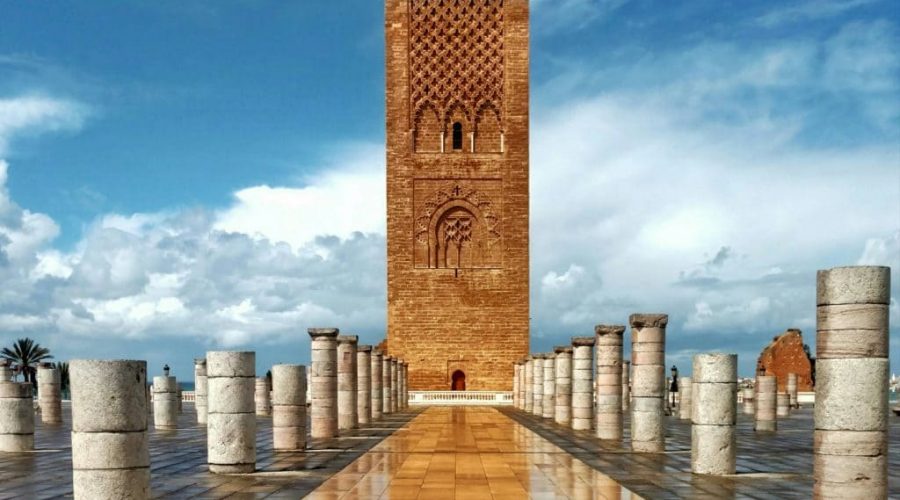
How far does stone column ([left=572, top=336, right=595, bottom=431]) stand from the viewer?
57.0 ft

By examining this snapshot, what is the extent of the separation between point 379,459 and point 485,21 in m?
26.3

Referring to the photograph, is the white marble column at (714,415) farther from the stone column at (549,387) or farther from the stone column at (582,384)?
the stone column at (549,387)

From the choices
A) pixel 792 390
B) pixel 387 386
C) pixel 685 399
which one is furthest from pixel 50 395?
pixel 792 390

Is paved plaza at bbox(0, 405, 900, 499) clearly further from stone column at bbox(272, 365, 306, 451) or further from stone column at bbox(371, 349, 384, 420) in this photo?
stone column at bbox(371, 349, 384, 420)

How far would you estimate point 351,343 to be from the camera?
17.8 meters

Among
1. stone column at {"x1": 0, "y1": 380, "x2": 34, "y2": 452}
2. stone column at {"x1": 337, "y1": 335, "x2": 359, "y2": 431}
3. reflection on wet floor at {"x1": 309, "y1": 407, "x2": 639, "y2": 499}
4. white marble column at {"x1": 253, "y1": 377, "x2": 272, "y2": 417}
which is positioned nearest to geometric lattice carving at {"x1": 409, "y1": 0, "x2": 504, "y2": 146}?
white marble column at {"x1": 253, "y1": 377, "x2": 272, "y2": 417}

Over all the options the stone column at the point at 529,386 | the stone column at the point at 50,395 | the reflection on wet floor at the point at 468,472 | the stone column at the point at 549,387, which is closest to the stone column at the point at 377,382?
the stone column at the point at 549,387

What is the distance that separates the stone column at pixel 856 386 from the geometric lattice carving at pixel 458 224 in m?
27.5

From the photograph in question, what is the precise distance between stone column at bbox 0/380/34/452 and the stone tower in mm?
21155

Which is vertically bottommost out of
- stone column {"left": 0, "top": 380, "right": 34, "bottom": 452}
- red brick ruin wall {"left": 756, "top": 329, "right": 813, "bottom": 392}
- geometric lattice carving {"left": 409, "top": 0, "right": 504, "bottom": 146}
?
stone column {"left": 0, "top": 380, "right": 34, "bottom": 452}

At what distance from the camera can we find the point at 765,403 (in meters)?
18.0

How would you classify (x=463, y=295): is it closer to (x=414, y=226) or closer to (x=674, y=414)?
→ (x=414, y=226)

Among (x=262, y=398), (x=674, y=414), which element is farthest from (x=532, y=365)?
(x=262, y=398)

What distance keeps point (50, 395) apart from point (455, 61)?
19.2 metres
